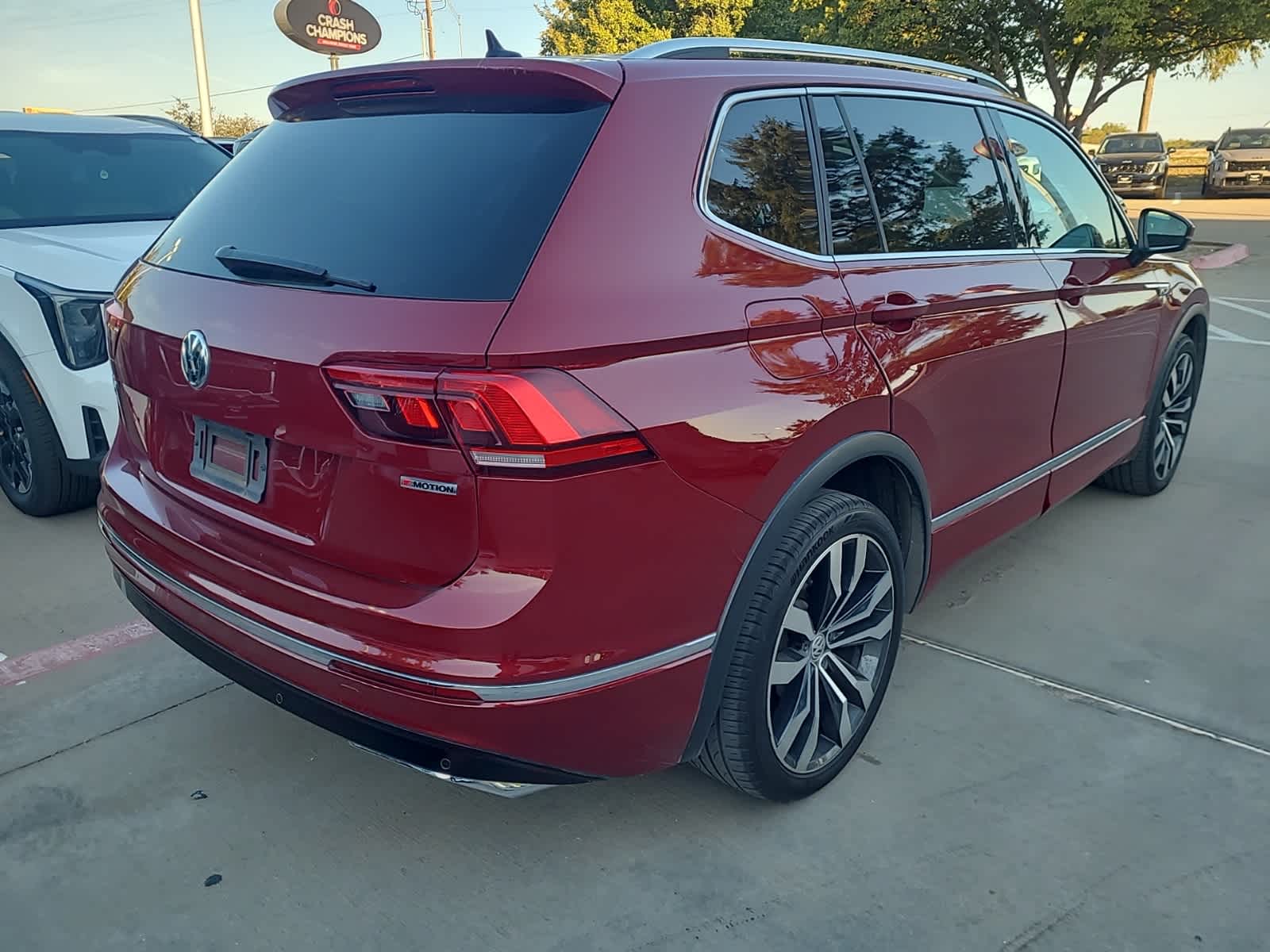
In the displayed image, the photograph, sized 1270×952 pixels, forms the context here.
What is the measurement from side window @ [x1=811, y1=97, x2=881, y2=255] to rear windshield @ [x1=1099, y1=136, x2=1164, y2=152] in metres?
27.6

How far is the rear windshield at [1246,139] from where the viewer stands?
1030 inches

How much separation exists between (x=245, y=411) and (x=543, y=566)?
2.51 ft

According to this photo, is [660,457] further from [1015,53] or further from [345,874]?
[1015,53]

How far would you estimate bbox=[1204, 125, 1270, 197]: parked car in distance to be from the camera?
2573 cm

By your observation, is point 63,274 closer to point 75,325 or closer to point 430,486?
point 75,325

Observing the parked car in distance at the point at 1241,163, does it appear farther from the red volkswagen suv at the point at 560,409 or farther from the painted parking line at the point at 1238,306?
the red volkswagen suv at the point at 560,409

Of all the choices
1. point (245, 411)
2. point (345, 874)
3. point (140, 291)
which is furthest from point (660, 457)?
point (140, 291)

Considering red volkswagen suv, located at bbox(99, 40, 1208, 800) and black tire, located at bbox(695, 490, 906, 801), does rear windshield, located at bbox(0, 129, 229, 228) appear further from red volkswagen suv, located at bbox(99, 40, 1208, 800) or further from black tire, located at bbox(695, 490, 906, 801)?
black tire, located at bbox(695, 490, 906, 801)

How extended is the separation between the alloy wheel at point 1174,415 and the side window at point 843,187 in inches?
107

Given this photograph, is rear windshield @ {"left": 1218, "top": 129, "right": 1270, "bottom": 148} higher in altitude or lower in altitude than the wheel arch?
higher

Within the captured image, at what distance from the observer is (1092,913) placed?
2.23 metres

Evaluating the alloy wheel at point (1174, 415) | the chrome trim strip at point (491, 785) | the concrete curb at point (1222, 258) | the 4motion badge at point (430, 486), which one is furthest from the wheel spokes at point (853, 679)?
the concrete curb at point (1222, 258)

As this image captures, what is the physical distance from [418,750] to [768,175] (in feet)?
4.91

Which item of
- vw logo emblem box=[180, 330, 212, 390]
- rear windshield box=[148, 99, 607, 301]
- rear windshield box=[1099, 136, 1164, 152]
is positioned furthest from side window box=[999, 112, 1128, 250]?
rear windshield box=[1099, 136, 1164, 152]
